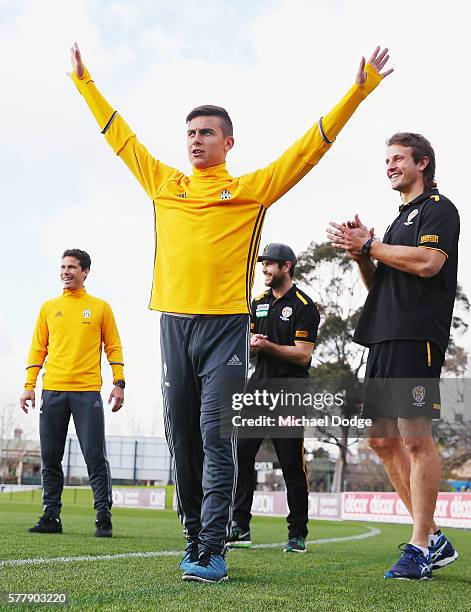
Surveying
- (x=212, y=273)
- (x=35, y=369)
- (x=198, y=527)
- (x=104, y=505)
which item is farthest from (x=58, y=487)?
(x=212, y=273)

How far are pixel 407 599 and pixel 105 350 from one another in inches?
179

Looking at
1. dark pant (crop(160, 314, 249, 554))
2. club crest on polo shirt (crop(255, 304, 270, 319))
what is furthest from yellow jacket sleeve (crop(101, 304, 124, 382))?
dark pant (crop(160, 314, 249, 554))

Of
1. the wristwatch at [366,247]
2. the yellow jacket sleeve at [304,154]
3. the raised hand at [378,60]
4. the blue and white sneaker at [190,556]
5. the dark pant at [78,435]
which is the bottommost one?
the blue and white sneaker at [190,556]

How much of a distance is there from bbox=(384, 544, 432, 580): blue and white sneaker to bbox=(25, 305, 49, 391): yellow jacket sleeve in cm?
405

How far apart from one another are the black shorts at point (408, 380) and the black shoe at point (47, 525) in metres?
3.61

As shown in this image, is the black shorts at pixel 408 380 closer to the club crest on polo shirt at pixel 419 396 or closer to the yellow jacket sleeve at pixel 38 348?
the club crest on polo shirt at pixel 419 396

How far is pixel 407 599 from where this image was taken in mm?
3344

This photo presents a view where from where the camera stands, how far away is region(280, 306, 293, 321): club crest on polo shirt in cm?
667

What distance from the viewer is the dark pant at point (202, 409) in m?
3.90

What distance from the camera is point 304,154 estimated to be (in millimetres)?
4117

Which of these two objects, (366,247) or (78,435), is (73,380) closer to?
(78,435)

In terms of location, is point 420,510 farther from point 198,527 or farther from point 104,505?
point 104,505

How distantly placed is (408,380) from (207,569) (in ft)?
4.96

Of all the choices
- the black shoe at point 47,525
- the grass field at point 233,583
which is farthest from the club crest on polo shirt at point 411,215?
the black shoe at point 47,525
